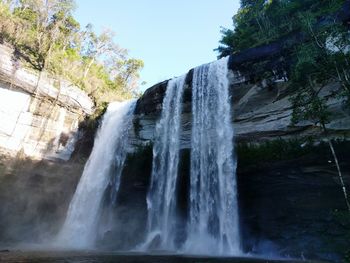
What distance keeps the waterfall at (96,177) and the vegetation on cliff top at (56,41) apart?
10.0 ft

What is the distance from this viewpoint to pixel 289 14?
2373 centimetres

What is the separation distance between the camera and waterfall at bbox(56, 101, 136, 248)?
17406 millimetres

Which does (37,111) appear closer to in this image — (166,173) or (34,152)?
(34,152)

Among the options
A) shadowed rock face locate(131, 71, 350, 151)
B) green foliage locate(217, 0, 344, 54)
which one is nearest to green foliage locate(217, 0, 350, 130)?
green foliage locate(217, 0, 344, 54)

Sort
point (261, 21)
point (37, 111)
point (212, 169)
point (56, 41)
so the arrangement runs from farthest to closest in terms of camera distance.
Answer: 1. point (261, 21)
2. point (56, 41)
3. point (37, 111)
4. point (212, 169)

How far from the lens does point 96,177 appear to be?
1911 centimetres

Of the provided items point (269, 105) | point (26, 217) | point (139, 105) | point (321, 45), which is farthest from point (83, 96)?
point (321, 45)

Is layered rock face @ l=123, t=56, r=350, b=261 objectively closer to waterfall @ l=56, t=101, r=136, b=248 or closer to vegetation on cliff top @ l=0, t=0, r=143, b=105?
waterfall @ l=56, t=101, r=136, b=248

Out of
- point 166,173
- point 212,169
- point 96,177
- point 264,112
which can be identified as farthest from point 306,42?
point 96,177

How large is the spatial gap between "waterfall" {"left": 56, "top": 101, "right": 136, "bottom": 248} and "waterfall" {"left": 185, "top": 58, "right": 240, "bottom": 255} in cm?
548

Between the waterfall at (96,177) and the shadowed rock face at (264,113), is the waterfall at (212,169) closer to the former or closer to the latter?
the shadowed rock face at (264,113)

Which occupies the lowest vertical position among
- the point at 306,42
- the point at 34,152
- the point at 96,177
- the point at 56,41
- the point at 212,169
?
the point at 212,169

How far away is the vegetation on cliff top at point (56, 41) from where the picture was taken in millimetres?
19844

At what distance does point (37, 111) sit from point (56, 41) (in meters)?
6.97
